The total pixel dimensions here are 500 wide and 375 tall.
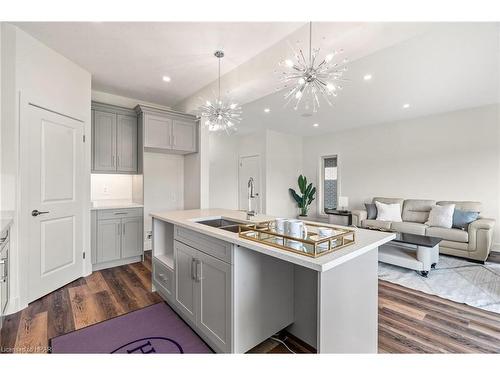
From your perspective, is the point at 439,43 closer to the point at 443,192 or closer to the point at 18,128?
the point at 443,192

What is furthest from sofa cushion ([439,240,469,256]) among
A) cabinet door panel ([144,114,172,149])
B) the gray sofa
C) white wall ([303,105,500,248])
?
cabinet door panel ([144,114,172,149])

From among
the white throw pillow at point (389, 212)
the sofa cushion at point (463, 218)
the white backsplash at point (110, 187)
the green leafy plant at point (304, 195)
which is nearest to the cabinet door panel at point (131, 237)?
Result: the white backsplash at point (110, 187)

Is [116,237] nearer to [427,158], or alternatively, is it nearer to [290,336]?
[290,336]

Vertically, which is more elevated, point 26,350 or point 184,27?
point 184,27

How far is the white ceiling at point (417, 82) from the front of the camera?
7.38 feet

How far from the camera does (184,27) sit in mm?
2100

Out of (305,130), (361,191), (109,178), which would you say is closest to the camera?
(109,178)

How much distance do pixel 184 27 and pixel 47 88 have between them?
5.40 ft

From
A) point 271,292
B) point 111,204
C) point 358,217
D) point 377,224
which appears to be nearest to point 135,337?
point 271,292

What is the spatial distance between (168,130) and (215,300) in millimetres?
2904

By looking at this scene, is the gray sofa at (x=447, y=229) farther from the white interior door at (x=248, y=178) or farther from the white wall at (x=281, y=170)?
the white interior door at (x=248, y=178)

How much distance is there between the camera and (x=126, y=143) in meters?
3.54
